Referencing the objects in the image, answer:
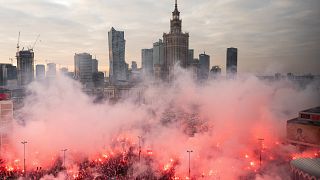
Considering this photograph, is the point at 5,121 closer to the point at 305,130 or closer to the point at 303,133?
the point at 303,133

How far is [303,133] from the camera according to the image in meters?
62.8

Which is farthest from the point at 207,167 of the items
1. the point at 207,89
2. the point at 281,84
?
the point at 281,84

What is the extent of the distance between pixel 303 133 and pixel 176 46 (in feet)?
250

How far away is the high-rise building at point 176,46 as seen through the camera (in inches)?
5128

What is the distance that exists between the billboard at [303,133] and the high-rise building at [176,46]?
6826 cm

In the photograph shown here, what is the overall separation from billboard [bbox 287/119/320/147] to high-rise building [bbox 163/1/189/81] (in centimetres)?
6826

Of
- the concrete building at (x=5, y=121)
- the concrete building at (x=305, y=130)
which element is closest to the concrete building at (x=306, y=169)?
the concrete building at (x=305, y=130)

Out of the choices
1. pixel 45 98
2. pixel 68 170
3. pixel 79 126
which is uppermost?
pixel 45 98

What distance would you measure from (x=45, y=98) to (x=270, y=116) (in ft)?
161

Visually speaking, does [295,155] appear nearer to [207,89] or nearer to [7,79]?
[207,89]

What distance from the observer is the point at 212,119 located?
71375mm

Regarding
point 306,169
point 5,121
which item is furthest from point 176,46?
point 306,169

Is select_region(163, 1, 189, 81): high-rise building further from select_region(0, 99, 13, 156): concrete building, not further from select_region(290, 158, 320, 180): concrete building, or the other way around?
select_region(290, 158, 320, 180): concrete building

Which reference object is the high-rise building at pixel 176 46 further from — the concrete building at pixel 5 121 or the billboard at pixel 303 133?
the billboard at pixel 303 133
